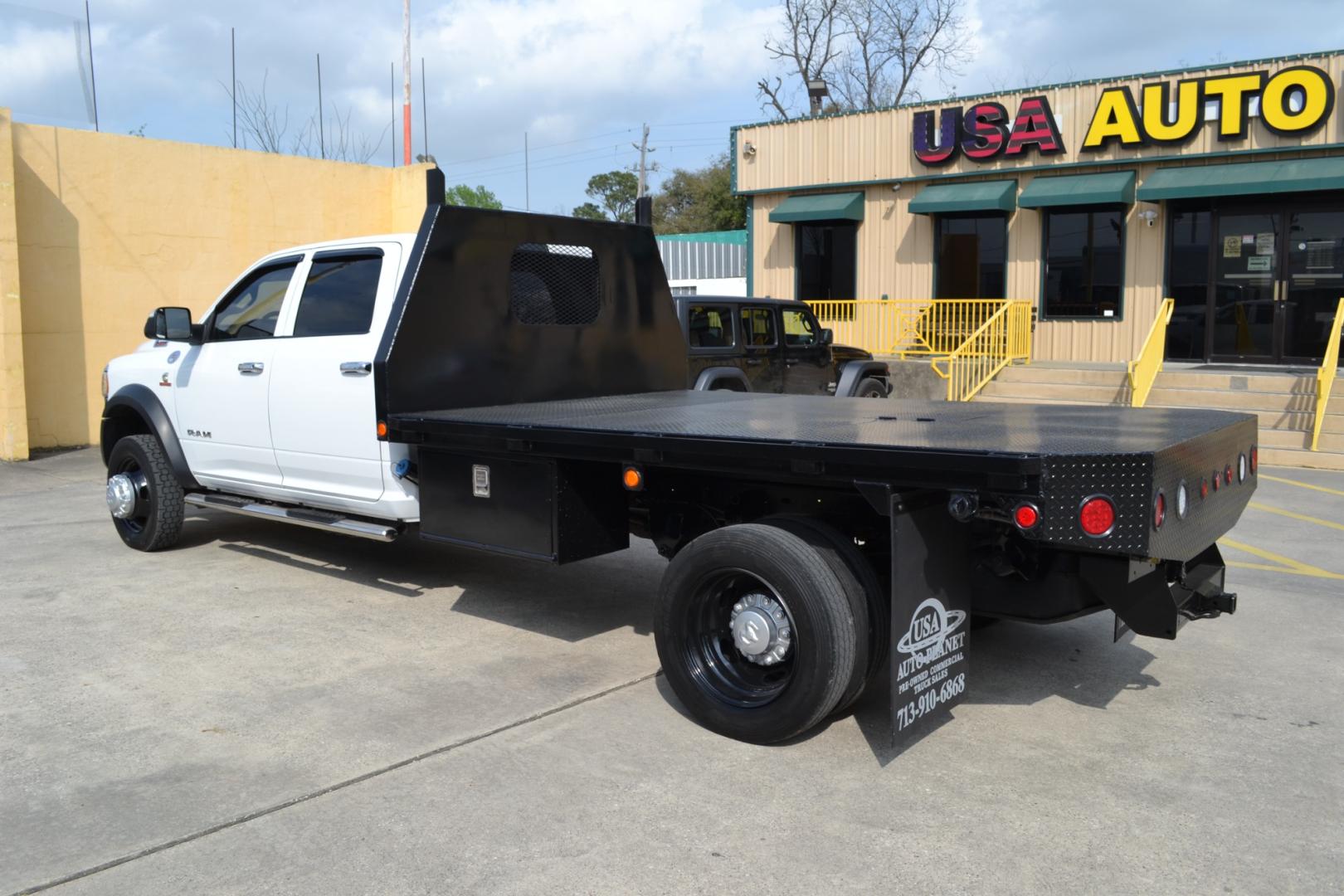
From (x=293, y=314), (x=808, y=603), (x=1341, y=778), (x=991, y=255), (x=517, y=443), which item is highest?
(x=991, y=255)

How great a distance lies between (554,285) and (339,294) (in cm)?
124

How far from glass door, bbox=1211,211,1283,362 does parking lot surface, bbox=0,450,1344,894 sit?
1098cm

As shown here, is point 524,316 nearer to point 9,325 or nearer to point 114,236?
point 9,325

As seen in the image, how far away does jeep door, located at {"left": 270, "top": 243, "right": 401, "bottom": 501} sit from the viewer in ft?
19.0

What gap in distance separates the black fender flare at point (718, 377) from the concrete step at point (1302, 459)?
268 inches

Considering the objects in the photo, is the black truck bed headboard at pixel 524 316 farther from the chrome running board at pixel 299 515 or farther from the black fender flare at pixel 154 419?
the black fender flare at pixel 154 419

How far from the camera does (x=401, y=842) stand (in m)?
3.37

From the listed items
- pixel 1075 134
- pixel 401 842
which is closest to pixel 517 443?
pixel 401 842

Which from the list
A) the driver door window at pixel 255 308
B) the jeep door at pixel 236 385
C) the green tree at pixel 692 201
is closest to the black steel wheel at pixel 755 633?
the jeep door at pixel 236 385

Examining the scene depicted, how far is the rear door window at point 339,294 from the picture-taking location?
6.05 m

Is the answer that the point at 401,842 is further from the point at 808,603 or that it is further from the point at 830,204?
the point at 830,204

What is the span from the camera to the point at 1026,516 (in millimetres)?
3357

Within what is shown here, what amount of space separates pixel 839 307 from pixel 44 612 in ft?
50.9

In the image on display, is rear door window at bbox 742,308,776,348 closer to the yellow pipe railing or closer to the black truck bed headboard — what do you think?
the black truck bed headboard
